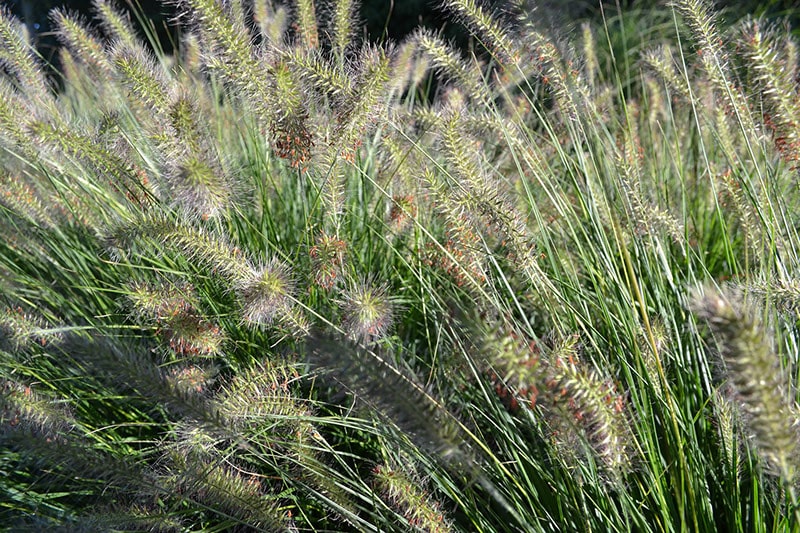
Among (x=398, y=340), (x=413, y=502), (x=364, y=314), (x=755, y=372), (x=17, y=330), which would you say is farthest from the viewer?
(x=398, y=340)

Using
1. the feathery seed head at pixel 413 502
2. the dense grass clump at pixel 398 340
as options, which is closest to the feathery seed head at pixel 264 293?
the dense grass clump at pixel 398 340

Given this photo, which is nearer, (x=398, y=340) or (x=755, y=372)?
(x=755, y=372)

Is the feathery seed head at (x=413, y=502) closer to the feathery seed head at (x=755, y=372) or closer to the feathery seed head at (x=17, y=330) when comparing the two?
the feathery seed head at (x=755, y=372)

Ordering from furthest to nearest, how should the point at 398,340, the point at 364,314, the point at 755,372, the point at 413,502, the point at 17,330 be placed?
the point at 398,340
the point at 17,330
the point at 364,314
the point at 413,502
the point at 755,372

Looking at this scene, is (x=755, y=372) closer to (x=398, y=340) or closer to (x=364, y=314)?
(x=364, y=314)

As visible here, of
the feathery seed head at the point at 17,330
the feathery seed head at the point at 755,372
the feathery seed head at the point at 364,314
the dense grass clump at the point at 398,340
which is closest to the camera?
the feathery seed head at the point at 755,372

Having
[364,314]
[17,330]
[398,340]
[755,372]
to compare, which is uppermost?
[755,372]

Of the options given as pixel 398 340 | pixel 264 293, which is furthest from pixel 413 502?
pixel 398 340

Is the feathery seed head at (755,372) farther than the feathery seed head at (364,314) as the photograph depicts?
No

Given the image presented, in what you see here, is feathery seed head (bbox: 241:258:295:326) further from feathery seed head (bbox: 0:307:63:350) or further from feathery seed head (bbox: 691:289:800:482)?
feathery seed head (bbox: 691:289:800:482)

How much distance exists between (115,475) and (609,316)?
1.10m

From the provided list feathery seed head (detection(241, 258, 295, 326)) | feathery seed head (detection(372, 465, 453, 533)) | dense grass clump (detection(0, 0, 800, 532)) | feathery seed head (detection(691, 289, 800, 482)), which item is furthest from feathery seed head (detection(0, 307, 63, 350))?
feathery seed head (detection(691, 289, 800, 482))

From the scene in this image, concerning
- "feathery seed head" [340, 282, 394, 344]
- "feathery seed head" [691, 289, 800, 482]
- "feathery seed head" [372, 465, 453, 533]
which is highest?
"feathery seed head" [691, 289, 800, 482]

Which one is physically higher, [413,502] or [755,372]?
[755,372]
